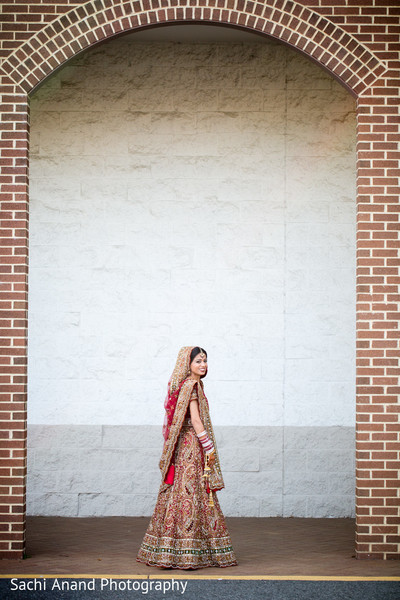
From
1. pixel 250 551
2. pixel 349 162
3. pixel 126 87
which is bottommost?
pixel 250 551

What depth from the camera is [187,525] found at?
6.89 m

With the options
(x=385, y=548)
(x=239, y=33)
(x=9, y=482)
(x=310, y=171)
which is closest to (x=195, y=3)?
(x=239, y=33)

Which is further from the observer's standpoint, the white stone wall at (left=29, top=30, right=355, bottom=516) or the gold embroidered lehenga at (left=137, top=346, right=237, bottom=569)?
the white stone wall at (left=29, top=30, right=355, bottom=516)

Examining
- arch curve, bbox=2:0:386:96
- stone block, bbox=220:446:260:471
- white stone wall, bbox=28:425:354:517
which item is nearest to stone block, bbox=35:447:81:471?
white stone wall, bbox=28:425:354:517

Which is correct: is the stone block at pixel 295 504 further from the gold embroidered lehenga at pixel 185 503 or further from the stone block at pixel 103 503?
the gold embroidered lehenga at pixel 185 503

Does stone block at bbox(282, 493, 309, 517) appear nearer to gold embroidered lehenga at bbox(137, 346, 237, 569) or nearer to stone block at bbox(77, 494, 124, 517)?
stone block at bbox(77, 494, 124, 517)

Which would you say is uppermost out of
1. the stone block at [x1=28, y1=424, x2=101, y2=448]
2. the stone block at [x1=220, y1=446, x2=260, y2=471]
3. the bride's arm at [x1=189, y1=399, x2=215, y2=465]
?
the bride's arm at [x1=189, y1=399, x2=215, y2=465]

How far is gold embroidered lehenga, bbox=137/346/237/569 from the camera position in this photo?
6.90 meters

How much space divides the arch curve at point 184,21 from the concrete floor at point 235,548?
3.84m

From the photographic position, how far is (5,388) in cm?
729

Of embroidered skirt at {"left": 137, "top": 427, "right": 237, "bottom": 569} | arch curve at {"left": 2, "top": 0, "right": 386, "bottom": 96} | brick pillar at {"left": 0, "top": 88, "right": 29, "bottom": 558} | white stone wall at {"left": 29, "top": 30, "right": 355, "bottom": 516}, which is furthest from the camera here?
white stone wall at {"left": 29, "top": 30, "right": 355, "bottom": 516}

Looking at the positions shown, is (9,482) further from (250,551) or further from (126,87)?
(126,87)

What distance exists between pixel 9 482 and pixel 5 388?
75cm

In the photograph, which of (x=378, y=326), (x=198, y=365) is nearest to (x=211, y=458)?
(x=198, y=365)
